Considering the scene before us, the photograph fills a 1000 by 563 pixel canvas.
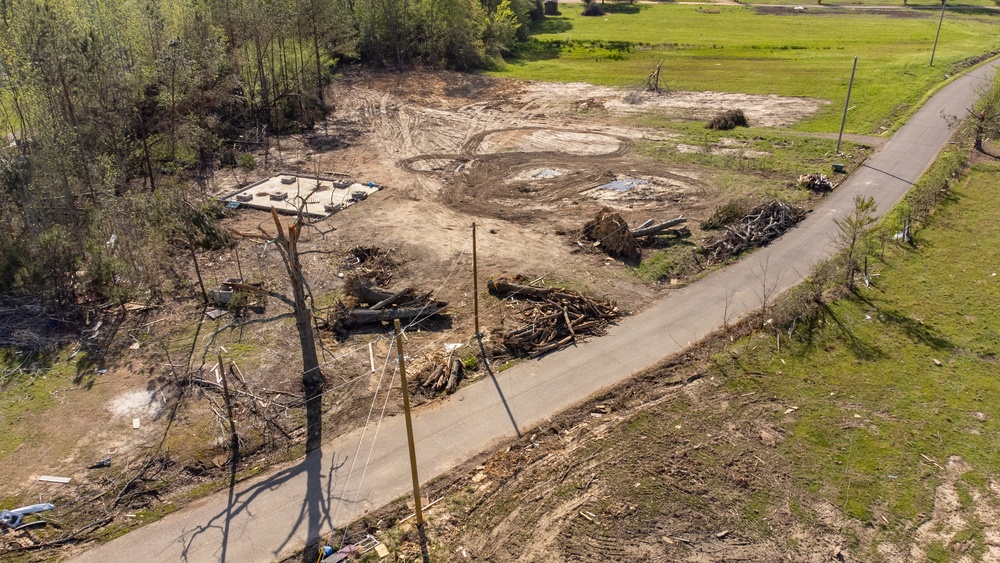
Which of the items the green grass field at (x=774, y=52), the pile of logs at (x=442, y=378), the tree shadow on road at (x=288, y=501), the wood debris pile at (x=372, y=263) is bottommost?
the tree shadow on road at (x=288, y=501)

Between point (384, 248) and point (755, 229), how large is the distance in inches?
638

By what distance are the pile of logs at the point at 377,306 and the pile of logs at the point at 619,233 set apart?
7.98 meters

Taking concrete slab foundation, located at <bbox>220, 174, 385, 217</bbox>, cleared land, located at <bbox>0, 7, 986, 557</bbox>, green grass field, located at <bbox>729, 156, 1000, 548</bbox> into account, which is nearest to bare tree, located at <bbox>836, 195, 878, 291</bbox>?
Result: green grass field, located at <bbox>729, 156, 1000, 548</bbox>

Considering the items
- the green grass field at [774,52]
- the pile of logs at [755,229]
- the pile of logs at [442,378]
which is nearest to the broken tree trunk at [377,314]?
the pile of logs at [442,378]

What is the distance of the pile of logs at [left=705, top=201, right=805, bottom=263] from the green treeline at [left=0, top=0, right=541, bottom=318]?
20891 mm

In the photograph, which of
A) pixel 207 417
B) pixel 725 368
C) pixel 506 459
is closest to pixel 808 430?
pixel 725 368

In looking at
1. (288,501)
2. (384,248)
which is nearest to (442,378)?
(288,501)

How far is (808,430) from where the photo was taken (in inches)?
647

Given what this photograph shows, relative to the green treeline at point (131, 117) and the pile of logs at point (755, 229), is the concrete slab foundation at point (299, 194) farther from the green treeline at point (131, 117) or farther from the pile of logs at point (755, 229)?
the pile of logs at point (755, 229)

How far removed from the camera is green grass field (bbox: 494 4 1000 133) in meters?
51.8

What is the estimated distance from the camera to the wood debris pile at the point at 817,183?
3231 centimetres

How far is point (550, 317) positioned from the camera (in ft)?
68.4

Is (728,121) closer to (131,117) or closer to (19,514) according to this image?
(131,117)

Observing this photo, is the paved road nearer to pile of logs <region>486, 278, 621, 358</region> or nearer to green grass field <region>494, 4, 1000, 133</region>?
pile of logs <region>486, 278, 621, 358</region>
